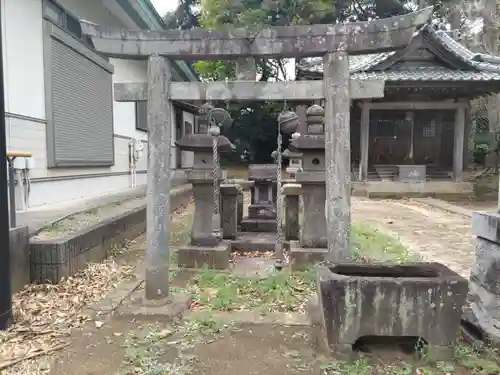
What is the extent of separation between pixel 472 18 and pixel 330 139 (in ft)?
72.9

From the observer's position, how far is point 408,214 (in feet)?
38.5

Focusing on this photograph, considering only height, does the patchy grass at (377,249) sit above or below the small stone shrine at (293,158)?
below

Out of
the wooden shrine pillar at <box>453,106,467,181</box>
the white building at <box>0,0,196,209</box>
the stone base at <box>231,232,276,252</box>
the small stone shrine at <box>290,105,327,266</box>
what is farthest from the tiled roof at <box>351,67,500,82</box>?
the stone base at <box>231,232,276,252</box>

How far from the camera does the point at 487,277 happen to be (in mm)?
3498

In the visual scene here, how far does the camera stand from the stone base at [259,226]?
322 inches

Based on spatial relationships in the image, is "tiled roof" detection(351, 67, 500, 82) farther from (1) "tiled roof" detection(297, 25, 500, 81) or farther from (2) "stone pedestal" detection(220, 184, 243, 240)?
(2) "stone pedestal" detection(220, 184, 243, 240)

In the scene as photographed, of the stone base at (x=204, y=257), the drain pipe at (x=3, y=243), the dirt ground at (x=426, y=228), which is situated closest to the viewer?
the drain pipe at (x=3, y=243)

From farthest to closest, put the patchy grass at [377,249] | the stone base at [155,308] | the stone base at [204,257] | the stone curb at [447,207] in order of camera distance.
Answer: the stone curb at [447,207]
the patchy grass at [377,249]
the stone base at [204,257]
the stone base at [155,308]

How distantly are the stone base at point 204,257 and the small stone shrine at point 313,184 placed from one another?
1.01m

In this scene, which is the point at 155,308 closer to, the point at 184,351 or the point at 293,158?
the point at 184,351

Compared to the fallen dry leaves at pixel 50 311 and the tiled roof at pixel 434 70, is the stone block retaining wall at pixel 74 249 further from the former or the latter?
the tiled roof at pixel 434 70

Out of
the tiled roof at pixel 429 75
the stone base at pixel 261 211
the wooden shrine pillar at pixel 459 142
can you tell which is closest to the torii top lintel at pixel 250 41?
the stone base at pixel 261 211

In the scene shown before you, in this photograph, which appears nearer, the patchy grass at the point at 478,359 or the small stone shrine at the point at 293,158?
the patchy grass at the point at 478,359

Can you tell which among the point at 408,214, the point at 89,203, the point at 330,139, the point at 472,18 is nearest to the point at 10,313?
the point at 330,139
